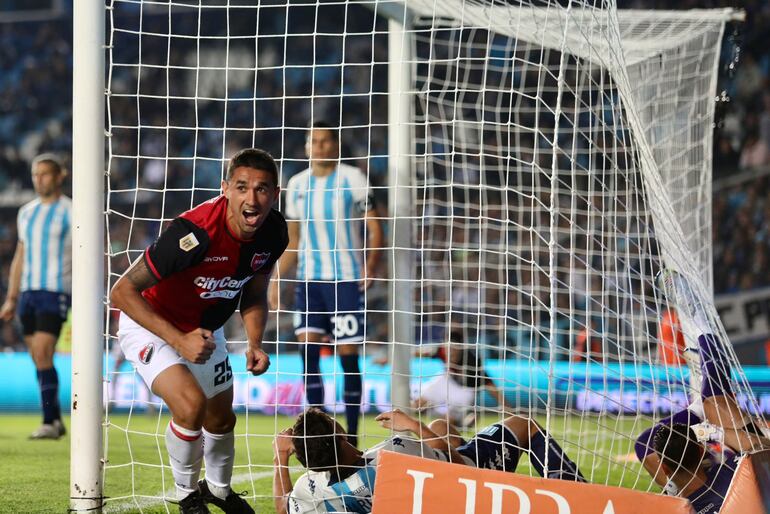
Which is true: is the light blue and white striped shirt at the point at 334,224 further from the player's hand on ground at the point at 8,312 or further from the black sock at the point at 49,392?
the player's hand on ground at the point at 8,312

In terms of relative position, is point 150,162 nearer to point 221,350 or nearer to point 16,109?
point 16,109

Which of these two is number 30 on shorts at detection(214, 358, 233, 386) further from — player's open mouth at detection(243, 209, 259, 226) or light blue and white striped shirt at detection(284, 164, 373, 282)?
light blue and white striped shirt at detection(284, 164, 373, 282)

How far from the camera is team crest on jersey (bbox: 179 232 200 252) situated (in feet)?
13.3

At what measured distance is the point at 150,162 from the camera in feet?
53.0

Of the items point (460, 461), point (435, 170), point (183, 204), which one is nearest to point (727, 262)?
point (435, 170)

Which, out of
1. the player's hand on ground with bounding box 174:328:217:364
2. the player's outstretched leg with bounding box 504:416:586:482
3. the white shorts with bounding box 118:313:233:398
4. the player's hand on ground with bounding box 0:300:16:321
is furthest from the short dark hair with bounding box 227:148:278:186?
the player's hand on ground with bounding box 0:300:16:321

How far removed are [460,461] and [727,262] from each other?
962cm

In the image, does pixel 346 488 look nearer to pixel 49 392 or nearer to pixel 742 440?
pixel 742 440

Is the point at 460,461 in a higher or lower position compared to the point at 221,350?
lower

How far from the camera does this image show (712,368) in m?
4.66

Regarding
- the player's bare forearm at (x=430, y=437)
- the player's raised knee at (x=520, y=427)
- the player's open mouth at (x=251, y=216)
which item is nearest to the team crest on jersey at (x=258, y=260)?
the player's open mouth at (x=251, y=216)

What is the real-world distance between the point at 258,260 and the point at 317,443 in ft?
2.78

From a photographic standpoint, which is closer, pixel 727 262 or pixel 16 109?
pixel 727 262

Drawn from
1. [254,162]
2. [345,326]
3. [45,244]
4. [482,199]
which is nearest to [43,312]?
[45,244]
